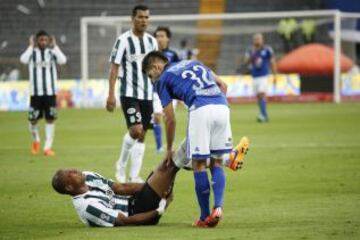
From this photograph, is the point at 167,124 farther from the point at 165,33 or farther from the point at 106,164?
the point at 165,33

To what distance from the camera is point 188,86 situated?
10.6m

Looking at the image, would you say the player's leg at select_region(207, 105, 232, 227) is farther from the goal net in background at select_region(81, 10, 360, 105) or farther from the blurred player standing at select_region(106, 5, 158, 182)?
the goal net in background at select_region(81, 10, 360, 105)

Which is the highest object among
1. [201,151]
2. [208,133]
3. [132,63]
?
[132,63]

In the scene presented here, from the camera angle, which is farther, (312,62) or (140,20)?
(312,62)

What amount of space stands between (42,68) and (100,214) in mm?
10761

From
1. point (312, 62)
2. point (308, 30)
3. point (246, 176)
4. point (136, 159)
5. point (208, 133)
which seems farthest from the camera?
point (308, 30)

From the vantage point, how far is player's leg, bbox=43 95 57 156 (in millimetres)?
19875

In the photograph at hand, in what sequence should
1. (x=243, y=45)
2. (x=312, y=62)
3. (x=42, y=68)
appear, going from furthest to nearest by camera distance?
(x=243, y=45) → (x=312, y=62) → (x=42, y=68)

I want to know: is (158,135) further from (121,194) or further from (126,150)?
(121,194)

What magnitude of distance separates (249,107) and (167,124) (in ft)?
81.0

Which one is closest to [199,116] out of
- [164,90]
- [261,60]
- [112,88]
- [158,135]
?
[164,90]

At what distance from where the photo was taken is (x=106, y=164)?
17578mm

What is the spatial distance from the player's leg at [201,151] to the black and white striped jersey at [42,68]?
10.2 meters

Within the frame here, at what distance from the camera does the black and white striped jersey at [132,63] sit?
49.1 feet
